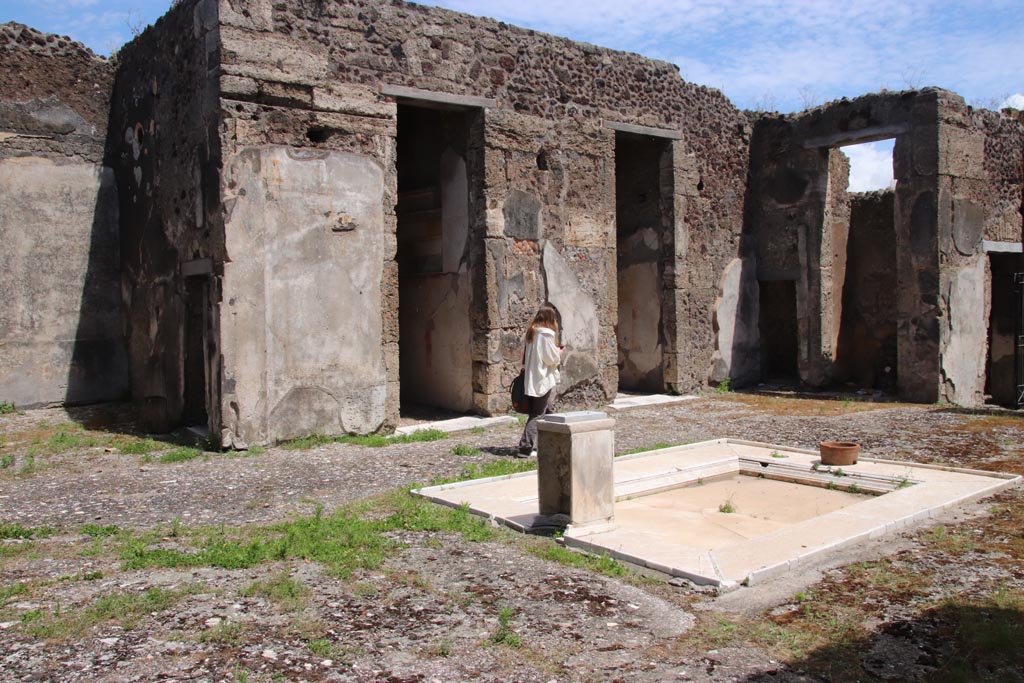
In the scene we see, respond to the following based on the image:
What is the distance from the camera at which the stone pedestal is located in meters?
5.59

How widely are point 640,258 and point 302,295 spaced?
6.05 meters

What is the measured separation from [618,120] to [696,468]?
6188mm

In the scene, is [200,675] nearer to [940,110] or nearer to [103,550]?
[103,550]

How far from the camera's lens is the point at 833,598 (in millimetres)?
4414

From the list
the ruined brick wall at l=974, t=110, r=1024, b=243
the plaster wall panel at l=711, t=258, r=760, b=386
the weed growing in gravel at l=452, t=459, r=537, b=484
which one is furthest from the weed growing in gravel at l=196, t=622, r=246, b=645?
the ruined brick wall at l=974, t=110, r=1024, b=243

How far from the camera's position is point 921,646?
12.4 feet

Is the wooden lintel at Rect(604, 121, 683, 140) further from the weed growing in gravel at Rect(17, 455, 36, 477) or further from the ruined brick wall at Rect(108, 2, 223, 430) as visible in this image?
the weed growing in gravel at Rect(17, 455, 36, 477)

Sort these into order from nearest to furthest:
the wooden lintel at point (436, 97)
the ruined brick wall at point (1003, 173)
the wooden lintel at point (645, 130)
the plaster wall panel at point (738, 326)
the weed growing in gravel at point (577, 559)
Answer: the weed growing in gravel at point (577, 559), the wooden lintel at point (436, 97), the wooden lintel at point (645, 130), the ruined brick wall at point (1003, 173), the plaster wall panel at point (738, 326)

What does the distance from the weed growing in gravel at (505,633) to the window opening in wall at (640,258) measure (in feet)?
30.9

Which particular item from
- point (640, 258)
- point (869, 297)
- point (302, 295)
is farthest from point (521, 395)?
point (869, 297)

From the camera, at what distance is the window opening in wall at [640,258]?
522 inches

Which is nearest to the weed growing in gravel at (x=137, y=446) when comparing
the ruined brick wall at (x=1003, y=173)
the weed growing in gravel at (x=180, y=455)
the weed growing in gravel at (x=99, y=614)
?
the weed growing in gravel at (x=180, y=455)

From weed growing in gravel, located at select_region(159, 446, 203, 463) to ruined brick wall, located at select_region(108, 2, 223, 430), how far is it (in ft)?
1.62

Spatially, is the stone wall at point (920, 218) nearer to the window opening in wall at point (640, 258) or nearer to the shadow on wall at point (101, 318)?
the window opening in wall at point (640, 258)
